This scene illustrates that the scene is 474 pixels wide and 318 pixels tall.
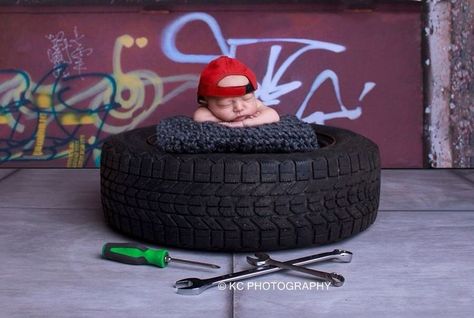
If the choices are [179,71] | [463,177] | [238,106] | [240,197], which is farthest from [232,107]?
[463,177]

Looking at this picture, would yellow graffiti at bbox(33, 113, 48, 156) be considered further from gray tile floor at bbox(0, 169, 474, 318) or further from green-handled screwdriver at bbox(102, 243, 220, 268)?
green-handled screwdriver at bbox(102, 243, 220, 268)

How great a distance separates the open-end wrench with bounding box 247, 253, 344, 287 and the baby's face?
680 mm

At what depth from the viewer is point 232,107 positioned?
297 cm

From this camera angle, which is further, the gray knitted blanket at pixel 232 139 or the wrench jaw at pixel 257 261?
the gray knitted blanket at pixel 232 139

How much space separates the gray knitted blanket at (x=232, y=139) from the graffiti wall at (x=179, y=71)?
1.71 meters

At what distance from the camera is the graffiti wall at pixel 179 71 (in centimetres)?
449

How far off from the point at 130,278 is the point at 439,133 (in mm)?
2801

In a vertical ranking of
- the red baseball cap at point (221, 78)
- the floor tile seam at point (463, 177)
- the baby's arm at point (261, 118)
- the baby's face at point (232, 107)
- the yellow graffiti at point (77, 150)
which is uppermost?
the red baseball cap at point (221, 78)

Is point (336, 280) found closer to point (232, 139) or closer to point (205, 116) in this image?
point (232, 139)

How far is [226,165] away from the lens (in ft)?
8.65

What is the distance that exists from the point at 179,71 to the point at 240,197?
208cm

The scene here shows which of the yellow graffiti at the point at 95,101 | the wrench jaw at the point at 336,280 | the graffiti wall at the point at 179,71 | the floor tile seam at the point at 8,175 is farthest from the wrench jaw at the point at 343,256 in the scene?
the floor tile seam at the point at 8,175

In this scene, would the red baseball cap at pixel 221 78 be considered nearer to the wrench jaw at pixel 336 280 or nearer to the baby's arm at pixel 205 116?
the baby's arm at pixel 205 116

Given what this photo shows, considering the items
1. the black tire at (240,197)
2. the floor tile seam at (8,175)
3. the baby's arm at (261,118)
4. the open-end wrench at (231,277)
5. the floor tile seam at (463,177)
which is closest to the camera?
the open-end wrench at (231,277)
